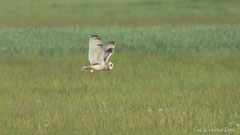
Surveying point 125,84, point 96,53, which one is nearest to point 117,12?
point 125,84

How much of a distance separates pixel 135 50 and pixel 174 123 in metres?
13.8

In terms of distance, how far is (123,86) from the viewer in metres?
16.0

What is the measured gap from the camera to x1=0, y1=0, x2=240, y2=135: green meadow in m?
11.1

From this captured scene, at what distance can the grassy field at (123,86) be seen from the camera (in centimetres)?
1120

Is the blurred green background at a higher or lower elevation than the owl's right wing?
higher

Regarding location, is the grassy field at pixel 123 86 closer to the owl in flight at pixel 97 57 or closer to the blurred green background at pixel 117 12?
the owl in flight at pixel 97 57

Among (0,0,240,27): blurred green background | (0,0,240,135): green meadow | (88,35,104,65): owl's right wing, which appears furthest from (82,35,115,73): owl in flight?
(0,0,240,27): blurred green background

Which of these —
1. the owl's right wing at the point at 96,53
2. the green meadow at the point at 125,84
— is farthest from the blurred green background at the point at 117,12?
the owl's right wing at the point at 96,53

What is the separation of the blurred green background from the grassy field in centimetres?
1317

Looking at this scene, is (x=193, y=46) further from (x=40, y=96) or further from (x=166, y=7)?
(x=166, y=7)

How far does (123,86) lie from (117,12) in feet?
108

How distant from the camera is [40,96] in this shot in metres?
14.5

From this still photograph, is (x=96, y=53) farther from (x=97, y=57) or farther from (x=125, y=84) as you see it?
(x=125, y=84)

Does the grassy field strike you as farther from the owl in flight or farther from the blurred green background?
the blurred green background
